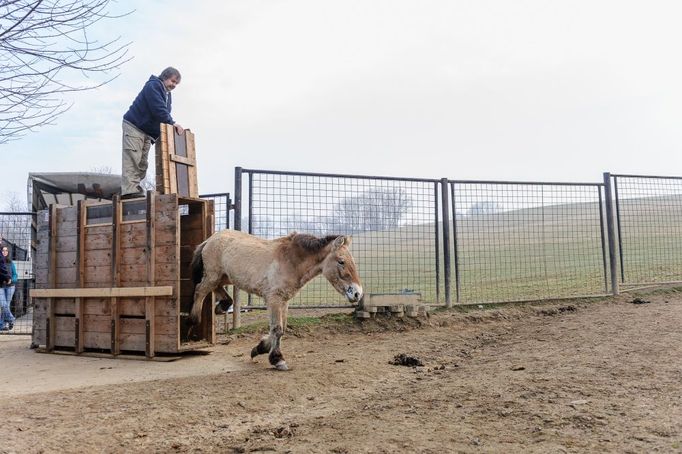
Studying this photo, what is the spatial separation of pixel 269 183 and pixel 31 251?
732 centimetres

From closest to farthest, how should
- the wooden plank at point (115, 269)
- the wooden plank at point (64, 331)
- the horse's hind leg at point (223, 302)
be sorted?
the wooden plank at point (115, 269)
the wooden plank at point (64, 331)
the horse's hind leg at point (223, 302)

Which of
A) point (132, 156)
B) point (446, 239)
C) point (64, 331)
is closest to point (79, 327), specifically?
point (64, 331)

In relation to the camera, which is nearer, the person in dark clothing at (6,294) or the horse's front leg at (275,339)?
the horse's front leg at (275,339)

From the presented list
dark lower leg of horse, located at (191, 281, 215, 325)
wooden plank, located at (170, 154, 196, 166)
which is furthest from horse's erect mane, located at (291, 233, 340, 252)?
wooden plank, located at (170, 154, 196, 166)

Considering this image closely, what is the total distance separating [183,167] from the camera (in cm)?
796

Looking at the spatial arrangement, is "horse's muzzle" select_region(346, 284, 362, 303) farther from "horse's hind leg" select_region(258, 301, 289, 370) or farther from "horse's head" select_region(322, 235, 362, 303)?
"horse's hind leg" select_region(258, 301, 289, 370)

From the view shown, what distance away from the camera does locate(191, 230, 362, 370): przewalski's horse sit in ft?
21.8

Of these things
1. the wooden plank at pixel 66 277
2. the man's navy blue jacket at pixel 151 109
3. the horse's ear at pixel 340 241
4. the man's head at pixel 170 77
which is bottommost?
the wooden plank at pixel 66 277

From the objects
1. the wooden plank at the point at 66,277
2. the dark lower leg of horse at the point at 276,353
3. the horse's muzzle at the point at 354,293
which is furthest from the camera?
the wooden plank at the point at 66,277

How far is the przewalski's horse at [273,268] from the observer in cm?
665

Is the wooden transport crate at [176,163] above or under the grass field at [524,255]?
above

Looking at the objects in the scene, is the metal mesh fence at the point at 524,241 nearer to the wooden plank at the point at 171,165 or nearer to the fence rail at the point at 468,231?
the fence rail at the point at 468,231

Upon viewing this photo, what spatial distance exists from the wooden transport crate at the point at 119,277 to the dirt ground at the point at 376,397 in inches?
17.7

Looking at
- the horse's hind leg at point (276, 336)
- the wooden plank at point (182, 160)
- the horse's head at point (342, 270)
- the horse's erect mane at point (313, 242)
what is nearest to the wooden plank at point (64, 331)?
the wooden plank at point (182, 160)
